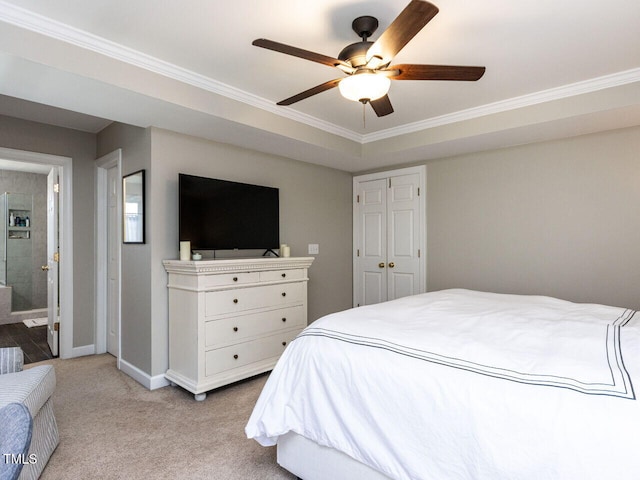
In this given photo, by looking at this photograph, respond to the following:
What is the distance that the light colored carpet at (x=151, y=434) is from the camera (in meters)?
2.02

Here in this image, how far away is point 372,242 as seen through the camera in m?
4.82

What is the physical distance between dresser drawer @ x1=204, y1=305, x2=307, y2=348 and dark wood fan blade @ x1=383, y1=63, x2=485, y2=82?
2172 mm

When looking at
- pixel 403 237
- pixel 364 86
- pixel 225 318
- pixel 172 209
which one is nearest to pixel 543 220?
pixel 403 237

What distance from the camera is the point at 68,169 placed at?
3.97 meters

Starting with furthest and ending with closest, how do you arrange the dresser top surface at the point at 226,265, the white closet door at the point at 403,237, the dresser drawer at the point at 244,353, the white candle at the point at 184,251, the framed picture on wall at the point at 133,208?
1. the white closet door at the point at 403,237
2. the framed picture on wall at the point at 133,208
3. the white candle at the point at 184,251
4. the dresser drawer at the point at 244,353
5. the dresser top surface at the point at 226,265

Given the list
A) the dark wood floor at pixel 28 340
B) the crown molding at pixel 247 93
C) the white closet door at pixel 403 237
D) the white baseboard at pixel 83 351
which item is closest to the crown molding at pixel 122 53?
the crown molding at pixel 247 93

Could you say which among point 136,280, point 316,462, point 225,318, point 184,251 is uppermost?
point 184,251

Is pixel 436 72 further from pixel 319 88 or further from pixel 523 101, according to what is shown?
pixel 523 101

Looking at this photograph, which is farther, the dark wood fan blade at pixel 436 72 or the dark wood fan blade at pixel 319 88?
the dark wood fan blade at pixel 319 88

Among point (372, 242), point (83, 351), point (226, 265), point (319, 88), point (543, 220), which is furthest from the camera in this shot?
point (372, 242)

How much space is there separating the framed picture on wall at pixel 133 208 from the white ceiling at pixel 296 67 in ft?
1.78

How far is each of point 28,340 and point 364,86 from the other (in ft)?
17.0

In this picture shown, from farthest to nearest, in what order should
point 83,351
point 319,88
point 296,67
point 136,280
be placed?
point 83,351
point 136,280
point 296,67
point 319,88

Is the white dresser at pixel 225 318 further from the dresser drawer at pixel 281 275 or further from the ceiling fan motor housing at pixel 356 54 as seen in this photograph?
the ceiling fan motor housing at pixel 356 54
